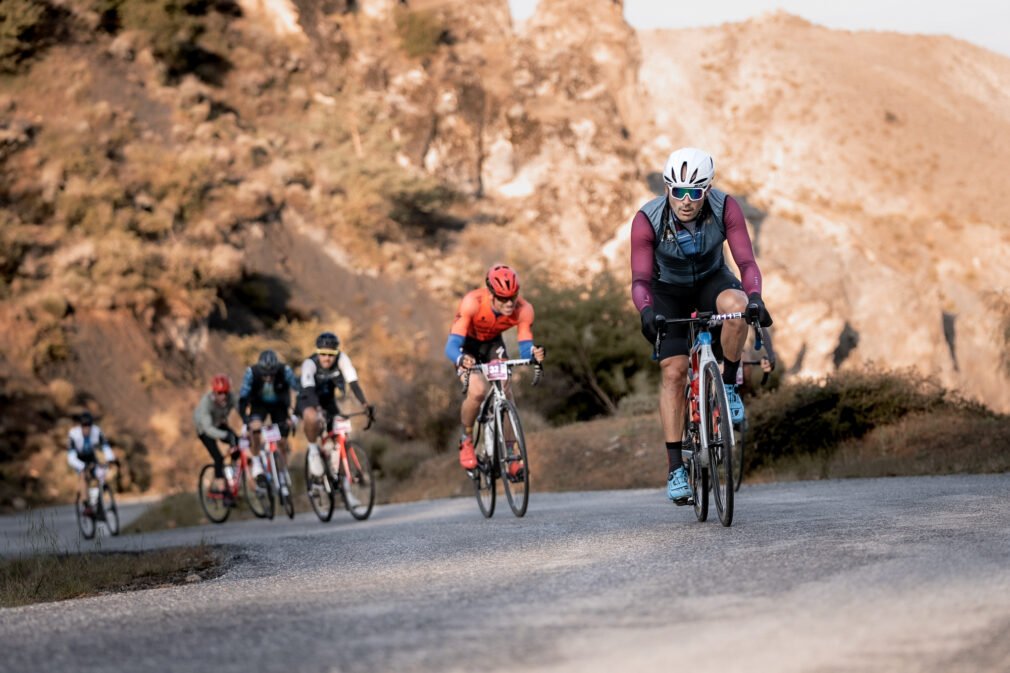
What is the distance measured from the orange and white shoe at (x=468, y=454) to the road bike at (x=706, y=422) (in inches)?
167

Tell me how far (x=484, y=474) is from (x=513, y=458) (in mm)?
691

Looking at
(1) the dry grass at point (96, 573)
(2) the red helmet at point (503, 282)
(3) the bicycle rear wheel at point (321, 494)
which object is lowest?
(1) the dry grass at point (96, 573)

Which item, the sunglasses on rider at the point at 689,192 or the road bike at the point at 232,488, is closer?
the sunglasses on rider at the point at 689,192

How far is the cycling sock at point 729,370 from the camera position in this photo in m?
9.13

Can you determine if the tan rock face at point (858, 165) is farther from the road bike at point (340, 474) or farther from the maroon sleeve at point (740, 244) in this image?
the maroon sleeve at point (740, 244)

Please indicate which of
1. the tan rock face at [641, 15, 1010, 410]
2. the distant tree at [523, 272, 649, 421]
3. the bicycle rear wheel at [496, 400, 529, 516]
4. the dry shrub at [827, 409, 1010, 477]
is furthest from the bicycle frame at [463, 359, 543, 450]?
the tan rock face at [641, 15, 1010, 410]

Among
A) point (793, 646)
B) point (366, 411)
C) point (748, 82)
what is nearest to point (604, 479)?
point (366, 411)

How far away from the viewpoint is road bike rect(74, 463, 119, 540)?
811 inches

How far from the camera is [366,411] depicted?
1625 centimetres

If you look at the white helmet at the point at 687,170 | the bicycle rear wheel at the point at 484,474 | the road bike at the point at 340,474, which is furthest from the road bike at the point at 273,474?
the white helmet at the point at 687,170

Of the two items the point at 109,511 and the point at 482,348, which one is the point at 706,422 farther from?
the point at 109,511

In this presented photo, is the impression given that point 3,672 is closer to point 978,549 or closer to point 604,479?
point 978,549

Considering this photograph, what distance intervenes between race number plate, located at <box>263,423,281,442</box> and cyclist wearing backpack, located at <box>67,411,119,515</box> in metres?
3.19

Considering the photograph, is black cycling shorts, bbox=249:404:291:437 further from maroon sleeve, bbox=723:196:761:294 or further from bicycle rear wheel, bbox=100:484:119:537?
maroon sleeve, bbox=723:196:761:294
